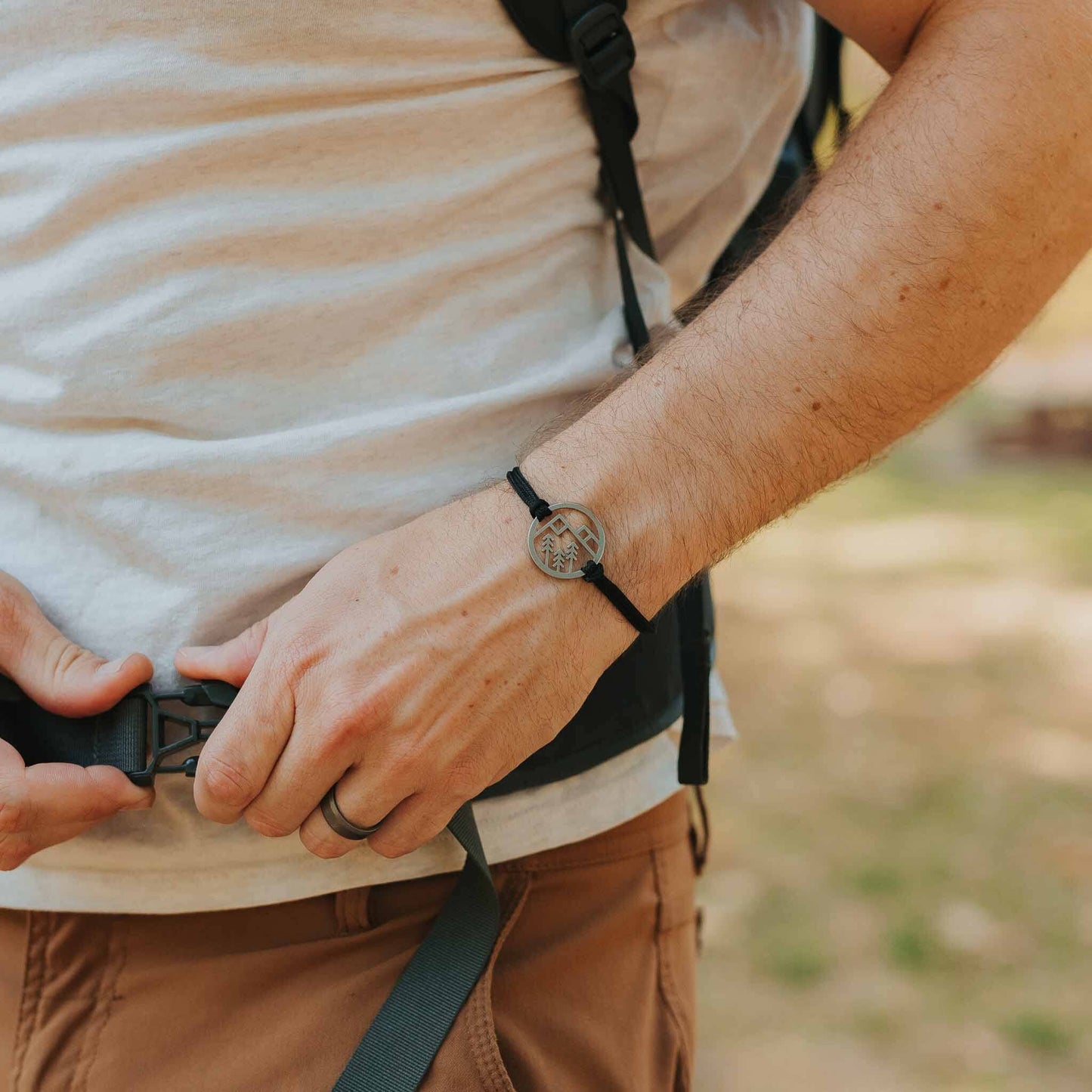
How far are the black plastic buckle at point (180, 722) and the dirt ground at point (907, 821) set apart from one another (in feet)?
7.06

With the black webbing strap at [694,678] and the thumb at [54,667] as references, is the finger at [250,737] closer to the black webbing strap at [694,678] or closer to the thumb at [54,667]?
the thumb at [54,667]

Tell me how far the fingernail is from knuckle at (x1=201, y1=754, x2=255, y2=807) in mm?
115

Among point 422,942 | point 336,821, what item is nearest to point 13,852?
point 336,821

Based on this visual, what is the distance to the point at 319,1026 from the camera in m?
1.16

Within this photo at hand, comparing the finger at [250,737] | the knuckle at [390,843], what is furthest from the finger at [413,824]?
the finger at [250,737]

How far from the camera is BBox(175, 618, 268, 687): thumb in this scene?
3.60ft

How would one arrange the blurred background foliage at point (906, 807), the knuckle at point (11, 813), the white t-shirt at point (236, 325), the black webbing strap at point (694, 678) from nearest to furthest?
1. the knuckle at point (11, 813)
2. the white t-shirt at point (236, 325)
3. the black webbing strap at point (694, 678)
4. the blurred background foliage at point (906, 807)

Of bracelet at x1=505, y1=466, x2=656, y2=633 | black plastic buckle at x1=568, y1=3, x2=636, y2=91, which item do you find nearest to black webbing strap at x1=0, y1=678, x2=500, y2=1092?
bracelet at x1=505, y1=466, x2=656, y2=633

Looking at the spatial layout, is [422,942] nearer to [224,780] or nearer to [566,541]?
[224,780]

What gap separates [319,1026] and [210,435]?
58 cm

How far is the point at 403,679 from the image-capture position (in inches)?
41.8

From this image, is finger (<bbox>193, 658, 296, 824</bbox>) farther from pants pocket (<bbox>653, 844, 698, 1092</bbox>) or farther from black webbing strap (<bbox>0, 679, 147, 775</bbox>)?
pants pocket (<bbox>653, 844, 698, 1092</bbox>)

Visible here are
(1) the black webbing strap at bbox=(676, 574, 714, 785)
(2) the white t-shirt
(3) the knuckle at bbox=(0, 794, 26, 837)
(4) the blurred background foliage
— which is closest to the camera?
(3) the knuckle at bbox=(0, 794, 26, 837)

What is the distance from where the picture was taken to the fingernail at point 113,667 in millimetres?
1096
